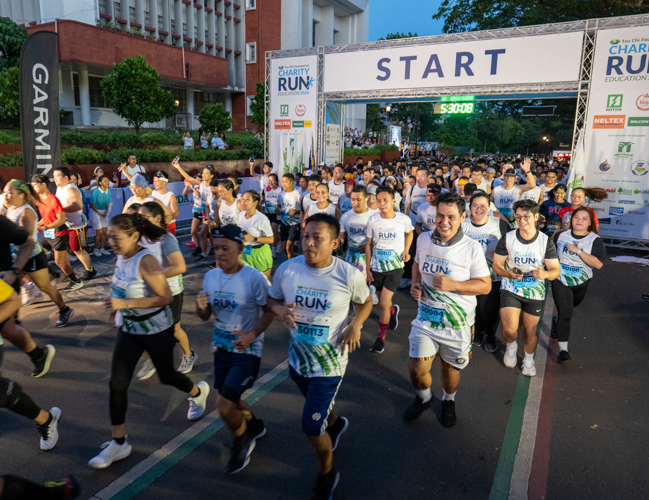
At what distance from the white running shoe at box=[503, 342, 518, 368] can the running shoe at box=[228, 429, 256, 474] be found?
3128 mm

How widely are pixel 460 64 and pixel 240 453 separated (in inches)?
490

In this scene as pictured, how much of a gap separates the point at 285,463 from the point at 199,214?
759cm

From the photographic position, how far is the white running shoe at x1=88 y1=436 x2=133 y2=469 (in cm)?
341

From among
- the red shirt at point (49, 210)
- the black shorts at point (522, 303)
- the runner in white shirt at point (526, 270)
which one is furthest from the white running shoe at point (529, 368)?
the red shirt at point (49, 210)

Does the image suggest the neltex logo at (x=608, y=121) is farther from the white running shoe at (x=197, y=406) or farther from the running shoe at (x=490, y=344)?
the white running shoe at (x=197, y=406)

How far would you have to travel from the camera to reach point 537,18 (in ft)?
90.9

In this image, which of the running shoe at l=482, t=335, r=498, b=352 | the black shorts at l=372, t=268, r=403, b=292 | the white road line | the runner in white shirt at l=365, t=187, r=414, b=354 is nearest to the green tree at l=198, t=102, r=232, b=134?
the runner in white shirt at l=365, t=187, r=414, b=354

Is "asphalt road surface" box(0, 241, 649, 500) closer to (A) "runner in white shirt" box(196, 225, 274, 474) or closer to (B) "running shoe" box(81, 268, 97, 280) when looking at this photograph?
(A) "runner in white shirt" box(196, 225, 274, 474)

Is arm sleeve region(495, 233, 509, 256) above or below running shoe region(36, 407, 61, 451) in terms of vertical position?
above

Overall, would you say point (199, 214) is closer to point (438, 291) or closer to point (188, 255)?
point (188, 255)

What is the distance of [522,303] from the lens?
496 cm

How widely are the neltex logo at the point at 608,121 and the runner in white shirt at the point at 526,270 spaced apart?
851 cm

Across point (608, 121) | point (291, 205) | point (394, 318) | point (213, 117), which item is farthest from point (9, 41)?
point (608, 121)

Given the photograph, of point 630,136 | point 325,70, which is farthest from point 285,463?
point 325,70
